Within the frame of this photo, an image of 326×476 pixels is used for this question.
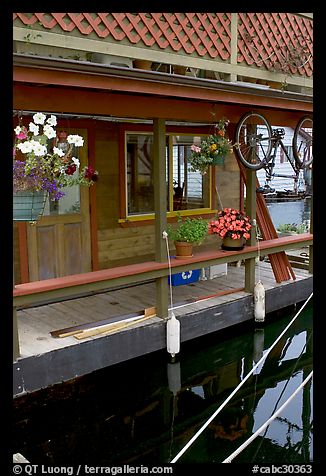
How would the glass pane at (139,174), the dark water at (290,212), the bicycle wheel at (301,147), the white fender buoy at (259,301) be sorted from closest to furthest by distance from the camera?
the white fender buoy at (259,301)
the bicycle wheel at (301,147)
the glass pane at (139,174)
the dark water at (290,212)

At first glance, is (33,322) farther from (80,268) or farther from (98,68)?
(98,68)

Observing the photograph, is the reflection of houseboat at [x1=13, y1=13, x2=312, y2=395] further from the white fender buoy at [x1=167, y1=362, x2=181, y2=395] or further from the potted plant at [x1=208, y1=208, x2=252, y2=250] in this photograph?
the white fender buoy at [x1=167, y1=362, x2=181, y2=395]

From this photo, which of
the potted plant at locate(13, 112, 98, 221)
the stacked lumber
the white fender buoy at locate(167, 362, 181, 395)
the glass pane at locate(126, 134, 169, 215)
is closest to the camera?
the potted plant at locate(13, 112, 98, 221)

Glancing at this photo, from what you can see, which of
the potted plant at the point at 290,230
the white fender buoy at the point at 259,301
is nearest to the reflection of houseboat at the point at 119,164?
the white fender buoy at the point at 259,301

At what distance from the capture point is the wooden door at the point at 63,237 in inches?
279

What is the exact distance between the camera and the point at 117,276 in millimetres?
5664

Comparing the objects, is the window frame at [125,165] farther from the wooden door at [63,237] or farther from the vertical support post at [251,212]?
the vertical support post at [251,212]

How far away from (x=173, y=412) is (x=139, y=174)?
430 centimetres

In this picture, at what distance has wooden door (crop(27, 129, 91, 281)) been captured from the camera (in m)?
7.07

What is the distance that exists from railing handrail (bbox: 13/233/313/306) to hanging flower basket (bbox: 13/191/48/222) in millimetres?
755

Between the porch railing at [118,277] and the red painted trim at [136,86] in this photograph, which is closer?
the red painted trim at [136,86]

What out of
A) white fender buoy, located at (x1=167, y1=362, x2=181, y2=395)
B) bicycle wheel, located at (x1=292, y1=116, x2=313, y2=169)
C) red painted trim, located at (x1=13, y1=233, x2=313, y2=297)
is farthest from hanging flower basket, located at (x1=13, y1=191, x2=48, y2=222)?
bicycle wheel, located at (x1=292, y1=116, x2=313, y2=169)

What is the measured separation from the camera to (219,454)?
4.40 m

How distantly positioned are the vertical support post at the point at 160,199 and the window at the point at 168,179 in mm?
2145
